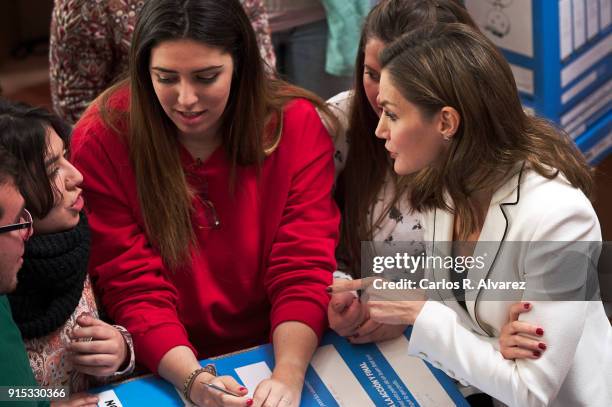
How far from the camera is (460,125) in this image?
167 cm

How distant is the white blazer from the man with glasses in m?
0.71

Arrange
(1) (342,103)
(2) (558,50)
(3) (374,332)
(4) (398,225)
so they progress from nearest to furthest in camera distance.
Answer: (3) (374,332) < (4) (398,225) < (1) (342,103) < (2) (558,50)

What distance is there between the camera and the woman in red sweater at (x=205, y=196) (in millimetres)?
1937

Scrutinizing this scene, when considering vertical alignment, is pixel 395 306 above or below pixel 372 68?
below

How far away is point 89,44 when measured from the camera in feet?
8.08

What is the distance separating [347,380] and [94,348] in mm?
499

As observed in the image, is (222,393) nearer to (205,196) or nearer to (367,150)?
(205,196)

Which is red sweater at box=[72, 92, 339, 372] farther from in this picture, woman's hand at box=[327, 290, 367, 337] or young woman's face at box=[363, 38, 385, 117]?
young woman's face at box=[363, 38, 385, 117]

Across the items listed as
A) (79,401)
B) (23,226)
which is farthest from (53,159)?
(79,401)

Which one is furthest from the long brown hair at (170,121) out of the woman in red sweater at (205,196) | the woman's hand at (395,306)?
the woman's hand at (395,306)

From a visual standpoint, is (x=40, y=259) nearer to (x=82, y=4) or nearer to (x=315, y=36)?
(x=82, y=4)

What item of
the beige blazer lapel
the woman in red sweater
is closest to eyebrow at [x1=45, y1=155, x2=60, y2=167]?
the woman in red sweater

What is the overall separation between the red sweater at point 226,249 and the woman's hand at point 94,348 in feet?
0.36

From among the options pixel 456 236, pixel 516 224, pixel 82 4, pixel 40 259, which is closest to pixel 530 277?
pixel 516 224
